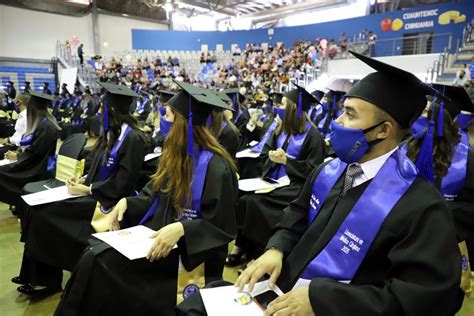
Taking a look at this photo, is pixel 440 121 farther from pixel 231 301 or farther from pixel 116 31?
pixel 116 31

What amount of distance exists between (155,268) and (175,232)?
0.24 metres

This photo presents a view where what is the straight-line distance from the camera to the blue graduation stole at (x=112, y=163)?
10.5 feet

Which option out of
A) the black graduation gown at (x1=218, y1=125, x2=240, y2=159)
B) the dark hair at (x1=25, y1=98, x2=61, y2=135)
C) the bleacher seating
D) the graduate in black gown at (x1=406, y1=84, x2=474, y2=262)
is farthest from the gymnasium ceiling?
the dark hair at (x1=25, y1=98, x2=61, y2=135)

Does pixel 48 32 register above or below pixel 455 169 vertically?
above

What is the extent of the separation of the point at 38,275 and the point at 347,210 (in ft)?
9.20

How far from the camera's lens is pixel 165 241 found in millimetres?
1850

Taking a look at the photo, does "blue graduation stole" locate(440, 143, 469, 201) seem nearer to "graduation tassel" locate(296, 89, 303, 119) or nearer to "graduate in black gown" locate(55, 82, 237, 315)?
"graduate in black gown" locate(55, 82, 237, 315)

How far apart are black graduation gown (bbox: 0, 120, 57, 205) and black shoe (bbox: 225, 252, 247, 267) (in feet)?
8.98

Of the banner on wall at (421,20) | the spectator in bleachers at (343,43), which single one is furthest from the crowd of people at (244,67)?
the banner on wall at (421,20)

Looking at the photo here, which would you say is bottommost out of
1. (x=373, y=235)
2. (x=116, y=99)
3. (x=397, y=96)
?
(x=373, y=235)

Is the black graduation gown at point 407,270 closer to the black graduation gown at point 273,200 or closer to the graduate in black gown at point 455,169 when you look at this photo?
the graduate in black gown at point 455,169

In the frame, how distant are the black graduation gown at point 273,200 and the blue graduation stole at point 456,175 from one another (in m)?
1.27

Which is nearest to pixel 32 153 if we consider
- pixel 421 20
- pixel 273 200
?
pixel 273 200

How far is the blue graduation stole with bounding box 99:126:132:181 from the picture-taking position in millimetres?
3215
